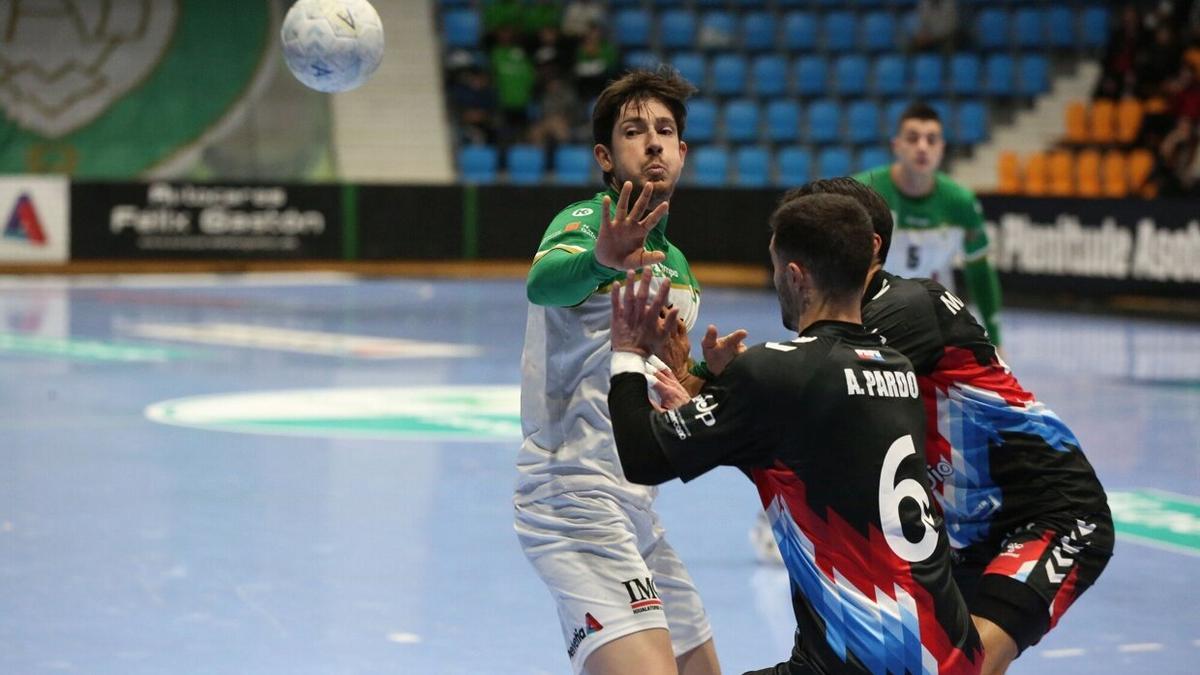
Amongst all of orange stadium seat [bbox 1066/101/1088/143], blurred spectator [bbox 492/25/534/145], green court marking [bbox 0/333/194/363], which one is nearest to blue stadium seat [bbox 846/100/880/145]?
orange stadium seat [bbox 1066/101/1088/143]

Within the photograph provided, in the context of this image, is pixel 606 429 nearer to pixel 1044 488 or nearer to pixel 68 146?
pixel 1044 488

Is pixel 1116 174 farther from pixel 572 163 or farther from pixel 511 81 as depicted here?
pixel 511 81

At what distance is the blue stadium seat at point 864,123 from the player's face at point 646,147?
66.8ft

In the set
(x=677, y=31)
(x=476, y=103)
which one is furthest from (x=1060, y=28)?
(x=476, y=103)

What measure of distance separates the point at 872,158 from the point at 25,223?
11341 millimetres

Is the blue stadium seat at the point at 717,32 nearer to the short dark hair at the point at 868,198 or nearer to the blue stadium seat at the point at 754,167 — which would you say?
the blue stadium seat at the point at 754,167

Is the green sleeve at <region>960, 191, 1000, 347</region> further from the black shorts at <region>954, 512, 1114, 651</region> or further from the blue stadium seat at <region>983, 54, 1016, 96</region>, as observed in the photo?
the blue stadium seat at <region>983, 54, 1016, 96</region>

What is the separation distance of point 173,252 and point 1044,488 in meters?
20.3

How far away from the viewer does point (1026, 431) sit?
429 centimetres

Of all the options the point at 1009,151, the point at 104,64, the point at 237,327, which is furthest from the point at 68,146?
the point at 1009,151

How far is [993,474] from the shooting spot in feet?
14.2

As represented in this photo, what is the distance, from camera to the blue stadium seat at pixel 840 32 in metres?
25.5

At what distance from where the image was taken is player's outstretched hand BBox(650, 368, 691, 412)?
376 cm

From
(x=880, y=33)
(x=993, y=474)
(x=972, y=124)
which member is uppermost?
(x=880, y=33)
